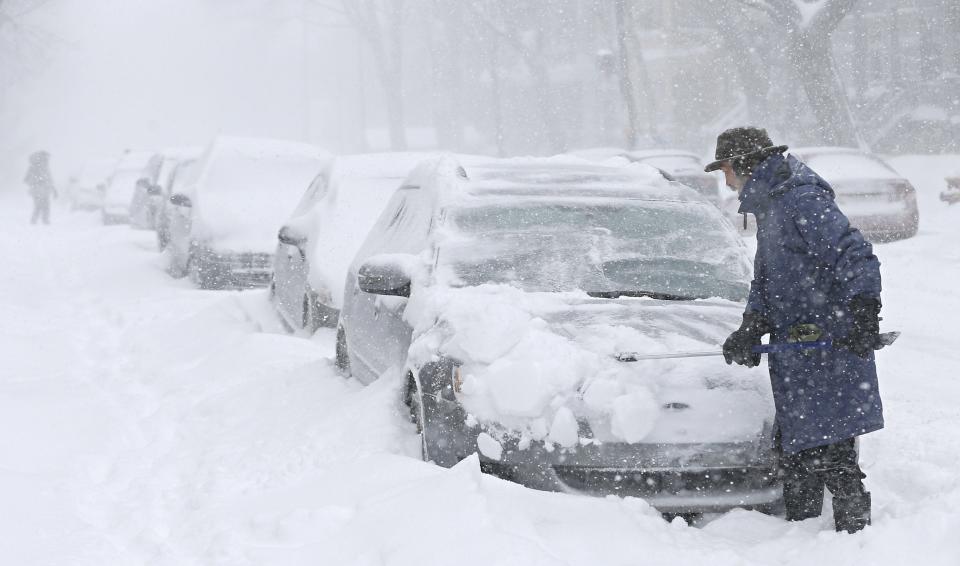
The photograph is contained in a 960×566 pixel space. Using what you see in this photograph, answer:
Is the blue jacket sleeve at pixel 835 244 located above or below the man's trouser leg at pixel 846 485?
above

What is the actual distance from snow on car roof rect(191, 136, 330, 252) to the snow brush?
8932mm

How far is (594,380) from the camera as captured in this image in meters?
4.35

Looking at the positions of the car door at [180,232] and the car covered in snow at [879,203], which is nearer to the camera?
the car door at [180,232]

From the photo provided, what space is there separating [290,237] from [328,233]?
1.01ft

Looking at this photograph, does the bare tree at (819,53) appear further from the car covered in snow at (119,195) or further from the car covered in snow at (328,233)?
the car covered in snow at (119,195)

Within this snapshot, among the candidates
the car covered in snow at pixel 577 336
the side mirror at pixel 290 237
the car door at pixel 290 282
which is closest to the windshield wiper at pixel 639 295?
the car covered in snow at pixel 577 336

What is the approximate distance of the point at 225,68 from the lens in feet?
331

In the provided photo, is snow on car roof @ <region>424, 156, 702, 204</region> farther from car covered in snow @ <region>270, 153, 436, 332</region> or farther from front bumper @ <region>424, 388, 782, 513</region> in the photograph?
car covered in snow @ <region>270, 153, 436, 332</region>

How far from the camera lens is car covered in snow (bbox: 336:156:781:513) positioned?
432 centimetres

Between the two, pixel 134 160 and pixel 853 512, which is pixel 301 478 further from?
pixel 134 160

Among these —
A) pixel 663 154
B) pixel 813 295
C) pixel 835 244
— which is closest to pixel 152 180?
pixel 663 154

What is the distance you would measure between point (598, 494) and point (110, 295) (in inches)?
399

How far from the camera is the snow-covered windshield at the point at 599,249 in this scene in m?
5.30

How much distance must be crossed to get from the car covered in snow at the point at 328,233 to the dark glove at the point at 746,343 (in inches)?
187
